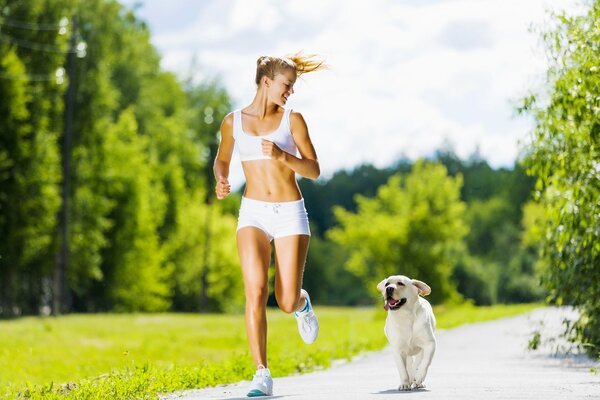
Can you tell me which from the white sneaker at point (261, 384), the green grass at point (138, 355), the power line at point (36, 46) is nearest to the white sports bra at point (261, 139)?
the white sneaker at point (261, 384)

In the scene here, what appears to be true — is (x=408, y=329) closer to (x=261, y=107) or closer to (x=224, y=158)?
(x=224, y=158)

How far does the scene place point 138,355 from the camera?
24.8 meters

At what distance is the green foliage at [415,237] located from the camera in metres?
53.0

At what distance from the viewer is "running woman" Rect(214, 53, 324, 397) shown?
922cm

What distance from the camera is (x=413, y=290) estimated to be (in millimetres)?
9945

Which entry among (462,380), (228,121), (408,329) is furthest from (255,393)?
(462,380)

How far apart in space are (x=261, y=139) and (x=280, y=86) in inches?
18.2

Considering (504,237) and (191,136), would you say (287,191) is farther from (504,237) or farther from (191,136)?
(504,237)

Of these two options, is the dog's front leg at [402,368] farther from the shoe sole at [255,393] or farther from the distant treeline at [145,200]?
the distant treeline at [145,200]

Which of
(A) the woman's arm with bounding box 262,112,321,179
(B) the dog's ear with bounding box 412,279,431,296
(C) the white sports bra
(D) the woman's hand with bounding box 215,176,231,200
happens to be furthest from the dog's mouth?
(D) the woman's hand with bounding box 215,176,231,200

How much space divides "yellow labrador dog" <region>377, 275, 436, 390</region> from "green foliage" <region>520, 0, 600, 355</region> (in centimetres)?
418

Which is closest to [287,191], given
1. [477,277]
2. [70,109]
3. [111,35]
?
[70,109]

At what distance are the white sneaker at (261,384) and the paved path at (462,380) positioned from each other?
0.47 feet

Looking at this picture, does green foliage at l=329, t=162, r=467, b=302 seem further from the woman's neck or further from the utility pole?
the woman's neck
